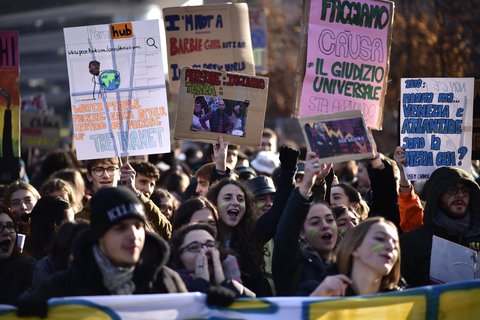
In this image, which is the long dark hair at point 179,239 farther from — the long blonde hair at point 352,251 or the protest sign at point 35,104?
the protest sign at point 35,104

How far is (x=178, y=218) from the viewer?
6898 mm

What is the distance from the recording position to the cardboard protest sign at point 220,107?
8.12 m

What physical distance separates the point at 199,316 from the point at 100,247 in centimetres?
57

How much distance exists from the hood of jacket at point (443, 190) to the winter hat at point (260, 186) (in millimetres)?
1340

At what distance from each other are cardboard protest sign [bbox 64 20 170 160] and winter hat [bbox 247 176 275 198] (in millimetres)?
703

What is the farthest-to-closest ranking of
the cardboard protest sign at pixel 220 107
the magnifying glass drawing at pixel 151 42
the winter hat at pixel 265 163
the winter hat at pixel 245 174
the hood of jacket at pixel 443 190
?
1. the winter hat at pixel 265 163
2. the winter hat at pixel 245 174
3. the magnifying glass drawing at pixel 151 42
4. the cardboard protest sign at pixel 220 107
5. the hood of jacket at pixel 443 190

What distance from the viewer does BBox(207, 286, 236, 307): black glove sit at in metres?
5.21

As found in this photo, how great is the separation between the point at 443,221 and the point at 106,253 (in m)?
2.68

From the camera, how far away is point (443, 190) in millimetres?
7094

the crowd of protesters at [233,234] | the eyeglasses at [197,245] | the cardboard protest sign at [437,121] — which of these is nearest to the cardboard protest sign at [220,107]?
the crowd of protesters at [233,234]

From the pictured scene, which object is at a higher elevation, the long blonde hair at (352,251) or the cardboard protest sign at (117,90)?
the cardboard protest sign at (117,90)

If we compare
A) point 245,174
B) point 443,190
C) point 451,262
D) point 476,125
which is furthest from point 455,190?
point 245,174

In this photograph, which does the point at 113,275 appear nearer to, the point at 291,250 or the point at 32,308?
the point at 32,308

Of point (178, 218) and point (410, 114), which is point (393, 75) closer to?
point (410, 114)
